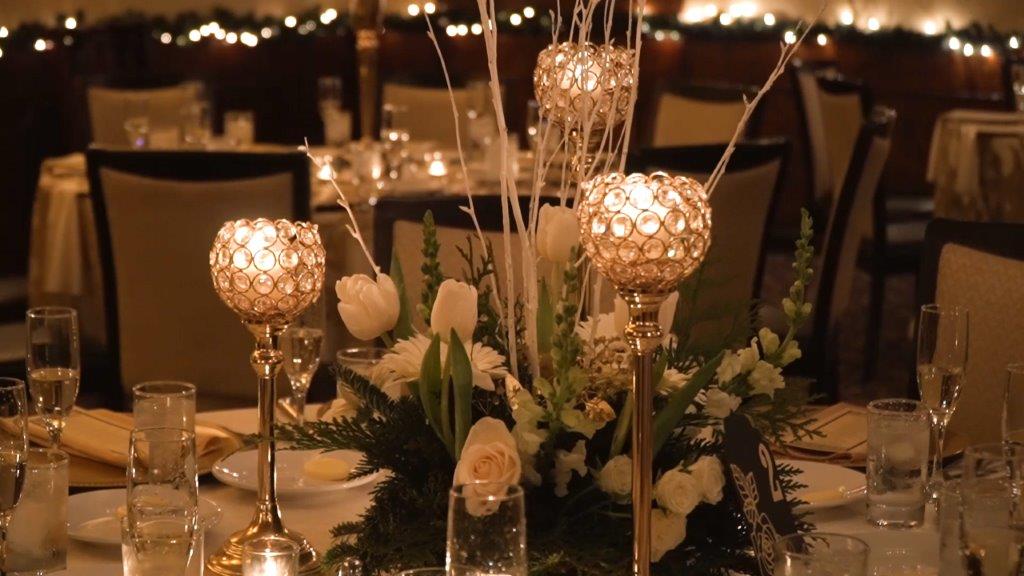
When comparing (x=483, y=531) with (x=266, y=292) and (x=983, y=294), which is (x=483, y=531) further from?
(x=983, y=294)

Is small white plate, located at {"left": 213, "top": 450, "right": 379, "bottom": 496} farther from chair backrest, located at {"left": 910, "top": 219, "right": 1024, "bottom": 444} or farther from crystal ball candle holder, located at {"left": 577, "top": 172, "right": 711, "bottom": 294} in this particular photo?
chair backrest, located at {"left": 910, "top": 219, "right": 1024, "bottom": 444}

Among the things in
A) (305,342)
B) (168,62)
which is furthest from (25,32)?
(305,342)

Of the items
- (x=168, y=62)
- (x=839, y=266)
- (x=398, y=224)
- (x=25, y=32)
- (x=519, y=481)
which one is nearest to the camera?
(x=519, y=481)

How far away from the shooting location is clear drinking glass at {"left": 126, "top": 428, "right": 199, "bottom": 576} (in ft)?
4.48

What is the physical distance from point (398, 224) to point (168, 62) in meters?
5.05

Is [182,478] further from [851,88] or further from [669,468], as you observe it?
[851,88]

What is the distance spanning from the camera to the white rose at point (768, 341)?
1.44 meters

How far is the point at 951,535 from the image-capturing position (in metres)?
1.36

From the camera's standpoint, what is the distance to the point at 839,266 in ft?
13.3

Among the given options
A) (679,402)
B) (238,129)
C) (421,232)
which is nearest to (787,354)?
(679,402)

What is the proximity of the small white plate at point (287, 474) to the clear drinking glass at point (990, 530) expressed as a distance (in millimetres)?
730

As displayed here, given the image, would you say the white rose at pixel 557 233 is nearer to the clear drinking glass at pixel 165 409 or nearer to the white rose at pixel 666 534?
the white rose at pixel 666 534

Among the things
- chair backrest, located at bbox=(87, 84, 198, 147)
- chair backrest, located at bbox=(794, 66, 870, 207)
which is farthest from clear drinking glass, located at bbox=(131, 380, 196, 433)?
chair backrest, located at bbox=(87, 84, 198, 147)

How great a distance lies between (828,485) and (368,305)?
67 cm
